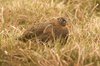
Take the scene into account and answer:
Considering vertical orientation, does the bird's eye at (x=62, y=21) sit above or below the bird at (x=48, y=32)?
above

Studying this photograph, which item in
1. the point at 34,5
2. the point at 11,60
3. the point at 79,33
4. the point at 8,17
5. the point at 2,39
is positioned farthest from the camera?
the point at 34,5

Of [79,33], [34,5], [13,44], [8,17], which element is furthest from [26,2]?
[13,44]

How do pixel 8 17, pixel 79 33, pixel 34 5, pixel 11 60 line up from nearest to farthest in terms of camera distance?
1. pixel 11 60
2. pixel 79 33
3. pixel 8 17
4. pixel 34 5

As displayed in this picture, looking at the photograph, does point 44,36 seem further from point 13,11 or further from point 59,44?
point 13,11

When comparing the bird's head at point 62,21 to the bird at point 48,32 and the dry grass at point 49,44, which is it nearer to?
the bird at point 48,32

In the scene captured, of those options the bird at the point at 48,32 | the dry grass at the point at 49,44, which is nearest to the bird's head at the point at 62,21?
the bird at the point at 48,32

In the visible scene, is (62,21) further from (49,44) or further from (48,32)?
(49,44)

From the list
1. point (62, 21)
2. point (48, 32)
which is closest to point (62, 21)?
point (62, 21)
